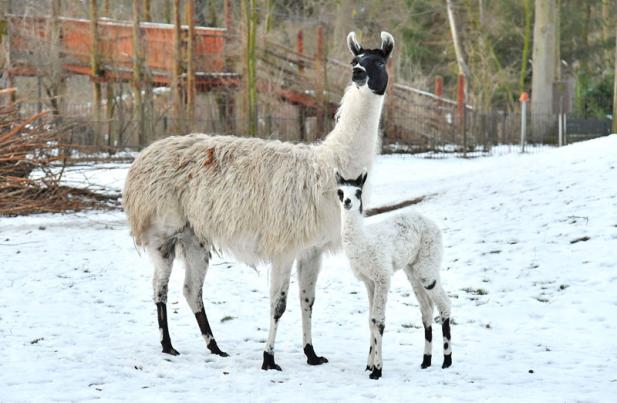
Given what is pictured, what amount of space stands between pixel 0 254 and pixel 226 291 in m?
3.09

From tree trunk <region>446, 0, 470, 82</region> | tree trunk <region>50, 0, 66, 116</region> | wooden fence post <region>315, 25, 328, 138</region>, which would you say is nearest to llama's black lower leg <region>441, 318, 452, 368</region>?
wooden fence post <region>315, 25, 328, 138</region>

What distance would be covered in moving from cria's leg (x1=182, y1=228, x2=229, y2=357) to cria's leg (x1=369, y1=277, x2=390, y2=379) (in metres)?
1.47

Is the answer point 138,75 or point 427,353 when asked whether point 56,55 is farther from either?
point 427,353

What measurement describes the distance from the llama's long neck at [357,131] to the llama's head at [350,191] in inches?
19.7

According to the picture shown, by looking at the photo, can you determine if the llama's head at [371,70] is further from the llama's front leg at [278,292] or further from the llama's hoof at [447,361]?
the llama's hoof at [447,361]

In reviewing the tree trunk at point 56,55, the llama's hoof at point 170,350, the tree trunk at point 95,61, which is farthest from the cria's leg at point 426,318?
the tree trunk at point 56,55

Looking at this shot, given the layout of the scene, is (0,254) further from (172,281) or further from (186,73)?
(186,73)

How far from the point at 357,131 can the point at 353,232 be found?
88cm

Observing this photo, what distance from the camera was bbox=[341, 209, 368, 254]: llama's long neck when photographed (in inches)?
230

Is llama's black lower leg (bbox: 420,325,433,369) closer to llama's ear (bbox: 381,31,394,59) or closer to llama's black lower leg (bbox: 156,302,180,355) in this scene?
llama's black lower leg (bbox: 156,302,180,355)

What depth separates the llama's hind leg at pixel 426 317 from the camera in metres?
6.25

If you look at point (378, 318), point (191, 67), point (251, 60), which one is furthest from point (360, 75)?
point (191, 67)

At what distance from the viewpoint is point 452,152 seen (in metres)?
23.5

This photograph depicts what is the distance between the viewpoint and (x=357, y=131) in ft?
20.8
